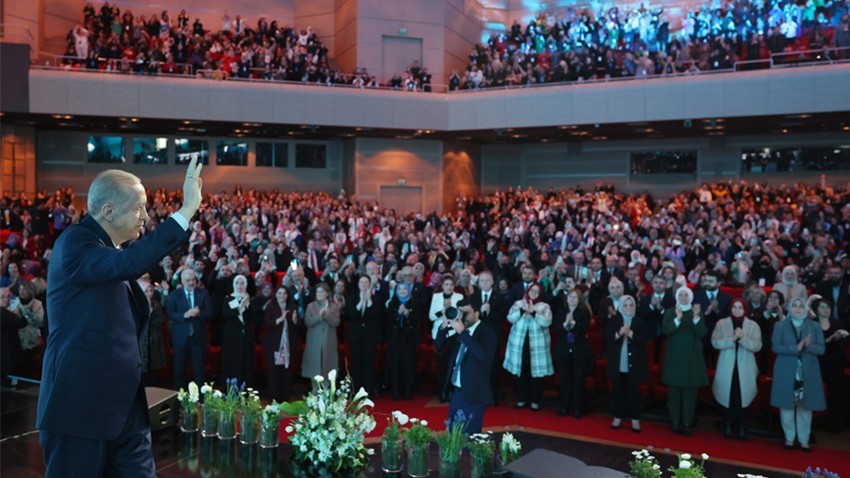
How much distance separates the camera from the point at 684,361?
24.9 ft

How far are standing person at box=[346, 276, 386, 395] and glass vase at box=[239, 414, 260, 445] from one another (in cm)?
414

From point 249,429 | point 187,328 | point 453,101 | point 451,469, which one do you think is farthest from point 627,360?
point 453,101

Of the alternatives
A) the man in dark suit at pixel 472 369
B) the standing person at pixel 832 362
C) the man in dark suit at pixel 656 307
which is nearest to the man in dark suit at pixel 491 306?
the man in dark suit at pixel 656 307

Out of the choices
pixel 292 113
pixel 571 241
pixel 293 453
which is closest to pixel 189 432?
pixel 293 453

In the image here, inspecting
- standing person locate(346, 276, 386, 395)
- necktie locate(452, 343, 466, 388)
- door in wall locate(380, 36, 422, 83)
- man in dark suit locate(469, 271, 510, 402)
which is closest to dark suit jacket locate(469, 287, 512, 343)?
man in dark suit locate(469, 271, 510, 402)

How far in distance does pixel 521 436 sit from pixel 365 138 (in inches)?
780

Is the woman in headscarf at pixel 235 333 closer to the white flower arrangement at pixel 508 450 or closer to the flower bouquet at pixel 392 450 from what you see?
the flower bouquet at pixel 392 450

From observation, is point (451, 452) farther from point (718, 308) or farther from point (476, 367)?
point (718, 308)

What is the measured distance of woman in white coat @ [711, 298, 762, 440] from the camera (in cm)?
745

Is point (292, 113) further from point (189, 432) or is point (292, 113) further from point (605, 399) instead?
point (189, 432)

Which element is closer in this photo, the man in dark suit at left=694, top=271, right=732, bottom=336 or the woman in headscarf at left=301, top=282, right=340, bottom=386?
the man in dark suit at left=694, top=271, right=732, bottom=336

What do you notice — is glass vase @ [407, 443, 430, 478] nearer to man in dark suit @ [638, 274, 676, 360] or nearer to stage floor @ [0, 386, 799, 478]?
stage floor @ [0, 386, 799, 478]

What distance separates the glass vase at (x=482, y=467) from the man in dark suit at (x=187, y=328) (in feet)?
17.1

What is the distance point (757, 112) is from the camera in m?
19.3
